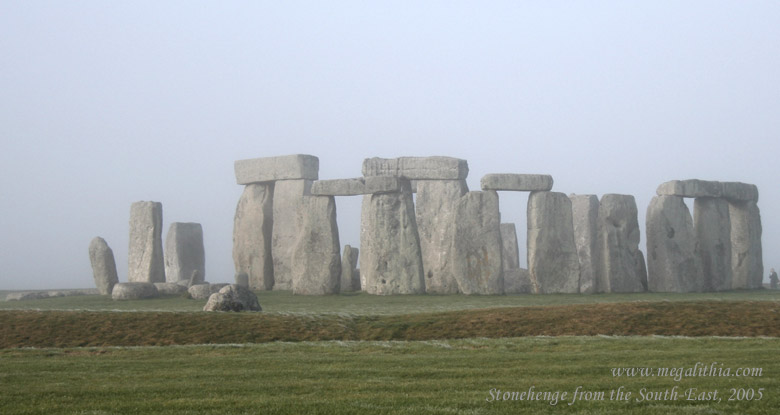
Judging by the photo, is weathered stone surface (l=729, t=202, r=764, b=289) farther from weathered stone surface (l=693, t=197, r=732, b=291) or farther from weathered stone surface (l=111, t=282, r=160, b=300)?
weathered stone surface (l=111, t=282, r=160, b=300)

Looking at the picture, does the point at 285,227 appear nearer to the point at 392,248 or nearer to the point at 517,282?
the point at 392,248

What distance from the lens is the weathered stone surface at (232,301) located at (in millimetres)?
14500

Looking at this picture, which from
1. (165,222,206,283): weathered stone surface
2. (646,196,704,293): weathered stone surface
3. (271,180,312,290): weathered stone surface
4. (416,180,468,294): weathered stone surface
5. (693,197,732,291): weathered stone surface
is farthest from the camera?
(165,222,206,283): weathered stone surface

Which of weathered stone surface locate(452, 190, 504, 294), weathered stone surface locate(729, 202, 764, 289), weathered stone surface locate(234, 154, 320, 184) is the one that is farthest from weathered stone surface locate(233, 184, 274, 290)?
weathered stone surface locate(729, 202, 764, 289)

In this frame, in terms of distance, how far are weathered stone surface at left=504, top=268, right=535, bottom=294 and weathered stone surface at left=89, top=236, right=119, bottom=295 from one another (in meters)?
9.69

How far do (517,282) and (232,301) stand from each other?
10242 millimetres

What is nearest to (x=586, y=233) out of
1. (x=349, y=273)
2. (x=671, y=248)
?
(x=671, y=248)

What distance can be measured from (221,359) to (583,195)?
15490mm

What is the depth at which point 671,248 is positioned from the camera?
22938 mm

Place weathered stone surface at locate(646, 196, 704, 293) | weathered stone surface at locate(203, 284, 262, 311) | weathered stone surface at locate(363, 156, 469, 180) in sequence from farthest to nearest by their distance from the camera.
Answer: weathered stone surface at locate(363, 156, 469, 180), weathered stone surface at locate(646, 196, 704, 293), weathered stone surface at locate(203, 284, 262, 311)

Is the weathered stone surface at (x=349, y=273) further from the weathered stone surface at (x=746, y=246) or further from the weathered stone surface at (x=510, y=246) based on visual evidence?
the weathered stone surface at (x=746, y=246)

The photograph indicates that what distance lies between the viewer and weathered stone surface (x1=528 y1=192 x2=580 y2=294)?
21.9m

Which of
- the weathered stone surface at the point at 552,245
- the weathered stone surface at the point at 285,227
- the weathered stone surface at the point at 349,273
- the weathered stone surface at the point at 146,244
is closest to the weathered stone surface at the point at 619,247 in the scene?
the weathered stone surface at the point at 552,245

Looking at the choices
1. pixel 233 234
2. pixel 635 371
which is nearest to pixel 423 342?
pixel 635 371
